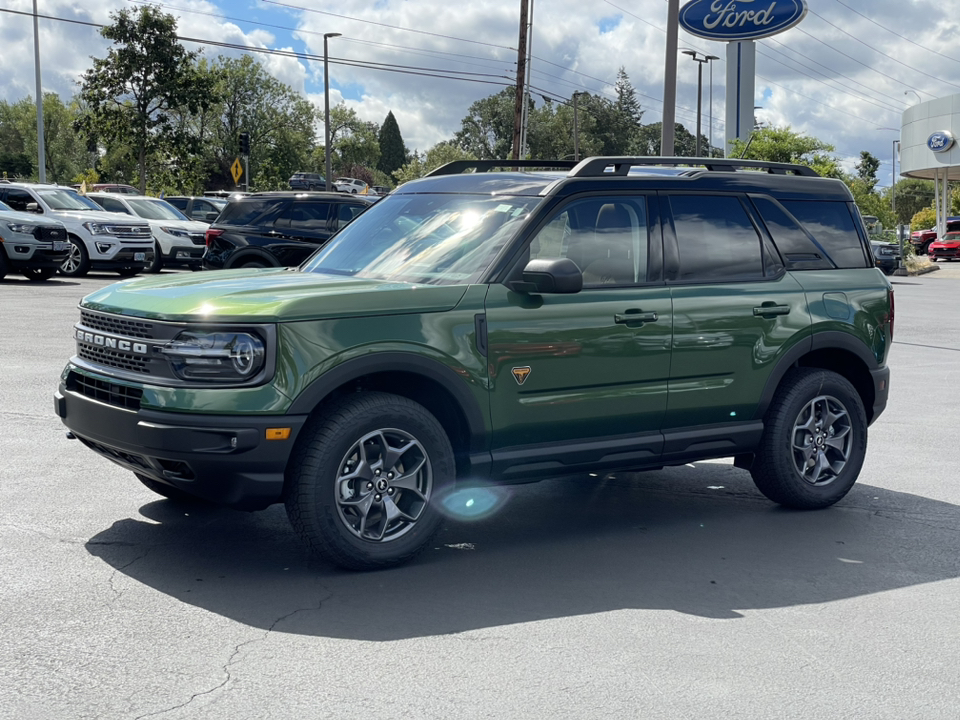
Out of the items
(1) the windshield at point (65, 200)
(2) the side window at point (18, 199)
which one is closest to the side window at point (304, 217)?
(2) the side window at point (18, 199)

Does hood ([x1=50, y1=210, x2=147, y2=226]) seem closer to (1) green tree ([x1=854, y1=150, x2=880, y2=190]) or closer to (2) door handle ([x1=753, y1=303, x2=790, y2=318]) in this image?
(2) door handle ([x1=753, y1=303, x2=790, y2=318])

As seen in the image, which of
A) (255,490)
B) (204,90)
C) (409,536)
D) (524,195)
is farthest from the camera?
(204,90)

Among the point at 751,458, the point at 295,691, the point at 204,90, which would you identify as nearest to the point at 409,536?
the point at 295,691

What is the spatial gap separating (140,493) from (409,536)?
2.05m

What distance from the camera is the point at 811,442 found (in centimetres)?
690

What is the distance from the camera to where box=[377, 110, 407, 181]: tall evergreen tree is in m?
174

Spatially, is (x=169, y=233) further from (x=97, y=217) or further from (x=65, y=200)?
(x=97, y=217)

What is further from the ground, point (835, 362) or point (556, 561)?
point (835, 362)

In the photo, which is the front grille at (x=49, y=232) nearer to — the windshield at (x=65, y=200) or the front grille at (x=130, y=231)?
the front grille at (x=130, y=231)

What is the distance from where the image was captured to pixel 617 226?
20.4ft

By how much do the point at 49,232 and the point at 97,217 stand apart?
1.98 metres

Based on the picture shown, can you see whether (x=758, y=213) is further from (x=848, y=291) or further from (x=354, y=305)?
(x=354, y=305)

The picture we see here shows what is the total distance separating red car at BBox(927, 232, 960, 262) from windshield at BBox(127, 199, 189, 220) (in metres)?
A: 32.8

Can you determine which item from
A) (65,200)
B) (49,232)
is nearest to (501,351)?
(49,232)
